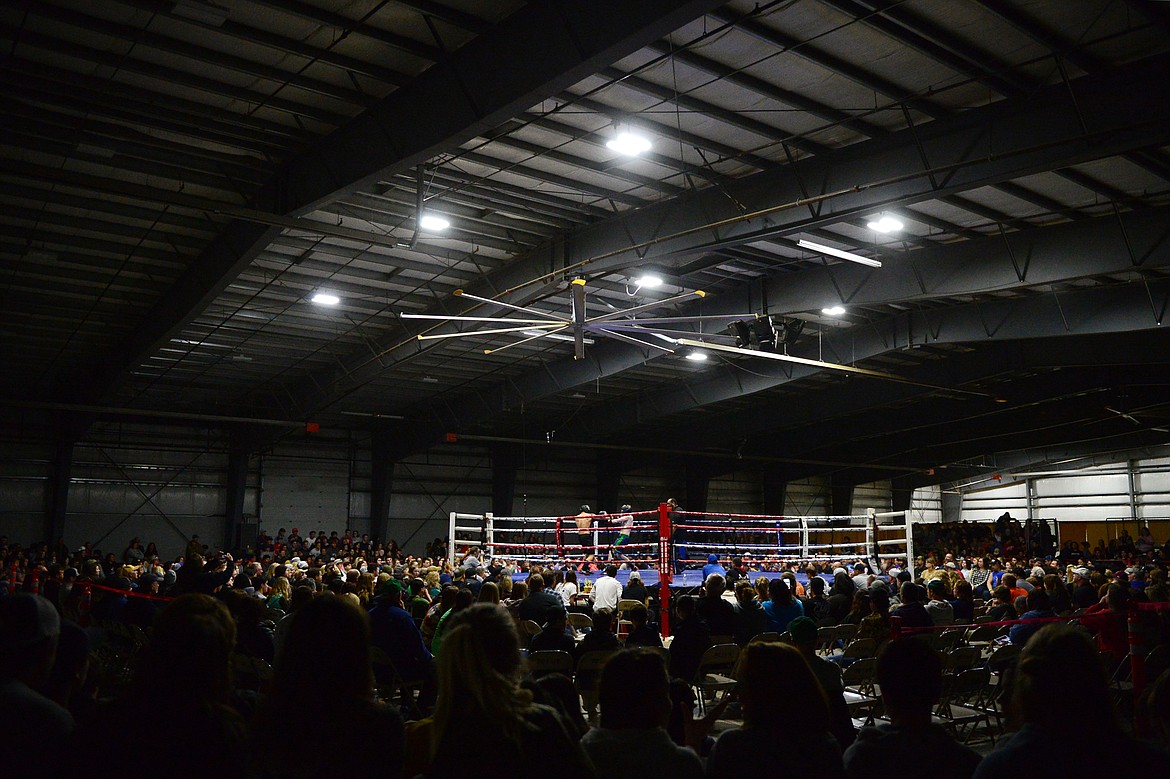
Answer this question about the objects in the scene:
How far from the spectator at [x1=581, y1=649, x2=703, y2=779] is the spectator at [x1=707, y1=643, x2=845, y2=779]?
12 cm

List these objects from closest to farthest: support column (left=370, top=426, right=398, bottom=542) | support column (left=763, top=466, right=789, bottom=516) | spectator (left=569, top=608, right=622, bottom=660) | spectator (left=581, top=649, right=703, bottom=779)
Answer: spectator (left=581, top=649, right=703, bottom=779) → spectator (left=569, top=608, right=622, bottom=660) → support column (left=370, top=426, right=398, bottom=542) → support column (left=763, top=466, right=789, bottom=516)

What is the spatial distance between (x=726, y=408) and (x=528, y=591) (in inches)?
680

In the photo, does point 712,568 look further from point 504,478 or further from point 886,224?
point 504,478

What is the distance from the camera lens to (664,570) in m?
13.1

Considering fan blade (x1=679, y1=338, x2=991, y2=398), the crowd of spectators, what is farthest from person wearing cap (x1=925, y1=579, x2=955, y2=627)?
the crowd of spectators

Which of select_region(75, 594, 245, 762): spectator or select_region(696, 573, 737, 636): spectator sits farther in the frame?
select_region(696, 573, 737, 636): spectator

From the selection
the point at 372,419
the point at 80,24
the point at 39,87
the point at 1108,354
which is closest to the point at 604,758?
the point at 80,24

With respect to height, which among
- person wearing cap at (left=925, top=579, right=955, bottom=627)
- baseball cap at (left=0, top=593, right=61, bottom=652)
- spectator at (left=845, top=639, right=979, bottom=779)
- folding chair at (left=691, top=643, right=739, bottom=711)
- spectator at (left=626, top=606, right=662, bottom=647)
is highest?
baseball cap at (left=0, top=593, right=61, bottom=652)

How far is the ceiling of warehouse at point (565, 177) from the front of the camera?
7883 millimetres

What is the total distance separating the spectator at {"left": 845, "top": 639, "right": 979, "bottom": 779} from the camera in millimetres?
2467

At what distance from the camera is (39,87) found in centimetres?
862

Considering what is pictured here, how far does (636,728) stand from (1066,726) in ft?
3.63

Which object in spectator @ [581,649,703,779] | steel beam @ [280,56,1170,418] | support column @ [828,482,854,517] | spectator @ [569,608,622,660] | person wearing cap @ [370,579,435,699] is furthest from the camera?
support column @ [828,482,854,517]

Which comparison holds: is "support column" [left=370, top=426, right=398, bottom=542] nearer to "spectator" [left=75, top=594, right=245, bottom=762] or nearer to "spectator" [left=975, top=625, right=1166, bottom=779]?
"spectator" [left=75, top=594, right=245, bottom=762]
